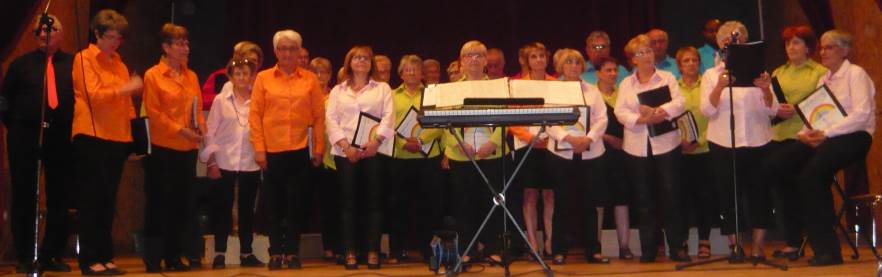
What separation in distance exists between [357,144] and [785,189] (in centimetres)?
267

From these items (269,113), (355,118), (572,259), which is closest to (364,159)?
(355,118)

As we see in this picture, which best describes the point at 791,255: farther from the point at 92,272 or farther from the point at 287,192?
the point at 92,272

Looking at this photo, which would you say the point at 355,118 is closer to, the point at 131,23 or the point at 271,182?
the point at 271,182

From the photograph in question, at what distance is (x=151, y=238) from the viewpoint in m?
5.52

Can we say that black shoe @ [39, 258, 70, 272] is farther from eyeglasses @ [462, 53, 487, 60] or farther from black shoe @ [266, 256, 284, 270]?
eyeglasses @ [462, 53, 487, 60]

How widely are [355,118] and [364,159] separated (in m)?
0.27

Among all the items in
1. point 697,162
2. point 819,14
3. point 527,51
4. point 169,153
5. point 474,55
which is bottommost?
point 697,162

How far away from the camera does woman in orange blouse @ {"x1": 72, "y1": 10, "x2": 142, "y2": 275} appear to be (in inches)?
206

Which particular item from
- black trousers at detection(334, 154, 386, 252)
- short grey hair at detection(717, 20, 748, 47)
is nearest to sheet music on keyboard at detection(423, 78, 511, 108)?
black trousers at detection(334, 154, 386, 252)

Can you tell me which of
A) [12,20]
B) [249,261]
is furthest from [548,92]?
[12,20]

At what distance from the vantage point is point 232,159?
6086 mm

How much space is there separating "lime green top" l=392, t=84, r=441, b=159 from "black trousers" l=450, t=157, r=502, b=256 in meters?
0.51

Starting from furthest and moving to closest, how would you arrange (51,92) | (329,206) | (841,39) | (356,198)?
(329,206)
(356,198)
(841,39)
(51,92)

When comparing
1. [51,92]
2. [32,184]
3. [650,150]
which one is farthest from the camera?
[650,150]
